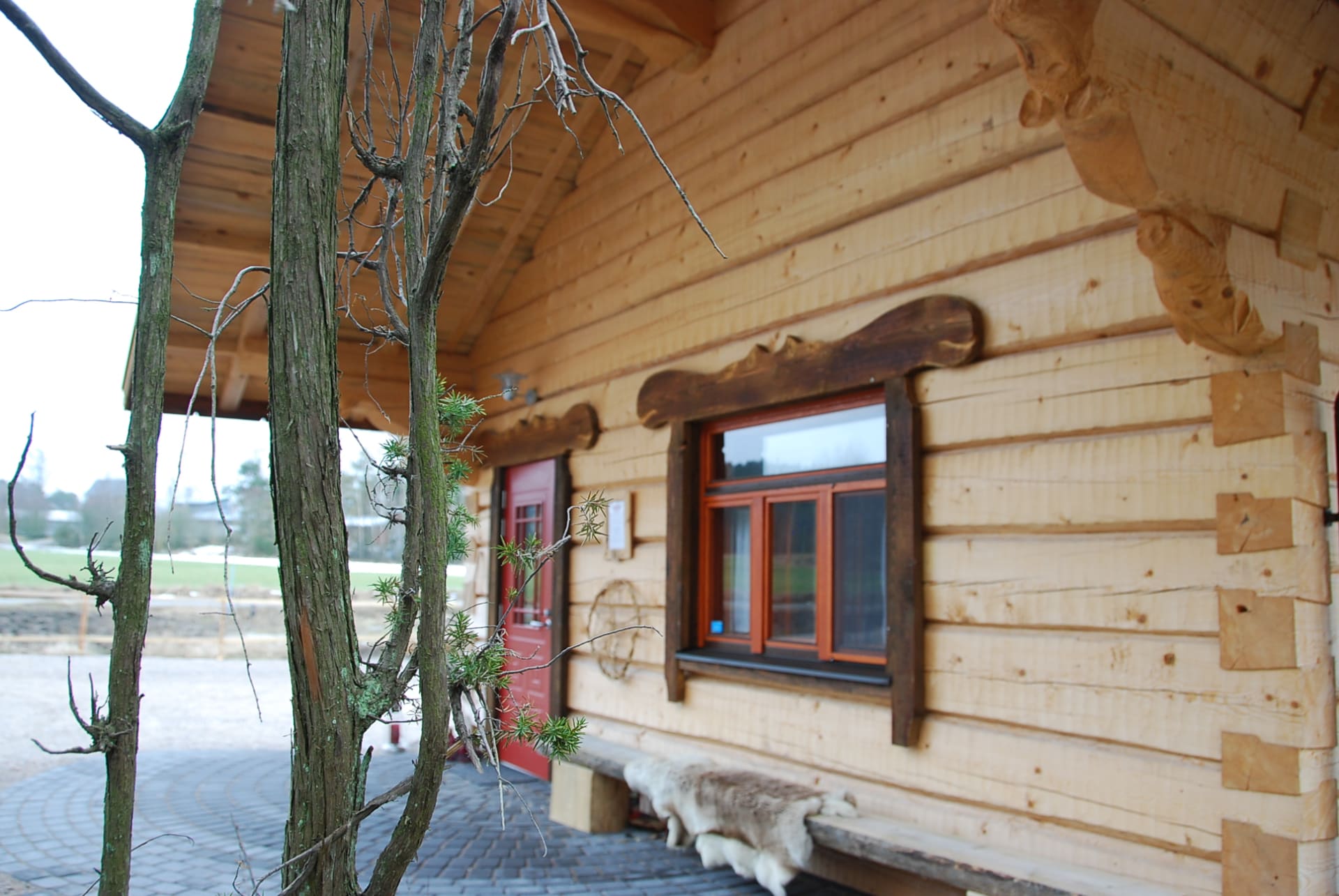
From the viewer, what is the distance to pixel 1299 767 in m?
2.76

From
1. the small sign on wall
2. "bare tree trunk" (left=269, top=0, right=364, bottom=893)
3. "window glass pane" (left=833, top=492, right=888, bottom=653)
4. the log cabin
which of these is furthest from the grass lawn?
"bare tree trunk" (left=269, top=0, right=364, bottom=893)

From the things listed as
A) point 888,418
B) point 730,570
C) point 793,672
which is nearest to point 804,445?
point 888,418

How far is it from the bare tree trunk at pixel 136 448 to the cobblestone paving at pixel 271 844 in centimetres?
245

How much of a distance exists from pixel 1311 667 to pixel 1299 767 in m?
0.28

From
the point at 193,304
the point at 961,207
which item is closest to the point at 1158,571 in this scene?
the point at 961,207

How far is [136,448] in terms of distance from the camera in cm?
147

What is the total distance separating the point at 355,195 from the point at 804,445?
3322mm

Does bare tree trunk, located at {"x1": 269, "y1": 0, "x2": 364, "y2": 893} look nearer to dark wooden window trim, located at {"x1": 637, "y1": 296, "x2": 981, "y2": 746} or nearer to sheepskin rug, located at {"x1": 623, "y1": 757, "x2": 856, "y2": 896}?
dark wooden window trim, located at {"x1": 637, "y1": 296, "x2": 981, "y2": 746}

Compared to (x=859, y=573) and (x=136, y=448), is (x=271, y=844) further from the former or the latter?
(x=136, y=448)

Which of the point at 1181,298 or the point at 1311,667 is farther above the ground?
the point at 1181,298

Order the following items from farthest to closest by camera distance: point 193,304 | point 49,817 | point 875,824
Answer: point 193,304 → point 49,817 → point 875,824

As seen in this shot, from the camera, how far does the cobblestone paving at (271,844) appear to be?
184 inches

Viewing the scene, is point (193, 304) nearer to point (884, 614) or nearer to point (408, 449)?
point (884, 614)

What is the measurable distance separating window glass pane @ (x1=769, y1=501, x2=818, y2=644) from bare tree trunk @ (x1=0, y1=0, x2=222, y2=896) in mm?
3388
